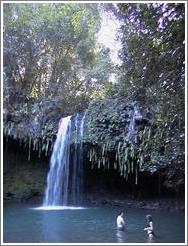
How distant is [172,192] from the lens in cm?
1055

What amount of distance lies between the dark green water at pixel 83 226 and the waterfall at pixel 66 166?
2.92 ft

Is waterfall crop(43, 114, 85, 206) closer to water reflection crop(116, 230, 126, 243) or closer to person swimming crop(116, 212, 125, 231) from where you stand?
person swimming crop(116, 212, 125, 231)

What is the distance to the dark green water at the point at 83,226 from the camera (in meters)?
6.05

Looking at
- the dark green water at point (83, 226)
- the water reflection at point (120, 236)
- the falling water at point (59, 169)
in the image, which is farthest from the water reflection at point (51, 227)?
the falling water at point (59, 169)

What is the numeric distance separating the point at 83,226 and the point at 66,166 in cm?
369

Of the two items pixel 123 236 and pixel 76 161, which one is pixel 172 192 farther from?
pixel 123 236

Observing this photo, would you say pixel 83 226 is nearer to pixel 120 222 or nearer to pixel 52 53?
pixel 120 222

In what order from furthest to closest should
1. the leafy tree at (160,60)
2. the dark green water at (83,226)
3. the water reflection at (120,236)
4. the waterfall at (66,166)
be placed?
Result: 1. the waterfall at (66,166)
2. the dark green water at (83,226)
3. the water reflection at (120,236)
4. the leafy tree at (160,60)

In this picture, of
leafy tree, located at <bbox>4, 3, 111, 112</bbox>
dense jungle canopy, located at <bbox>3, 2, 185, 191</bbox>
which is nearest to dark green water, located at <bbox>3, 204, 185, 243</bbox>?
dense jungle canopy, located at <bbox>3, 2, 185, 191</bbox>

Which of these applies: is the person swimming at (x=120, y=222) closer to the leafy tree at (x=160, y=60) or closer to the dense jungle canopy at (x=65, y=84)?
the dense jungle canopy at (x=65, y=84)

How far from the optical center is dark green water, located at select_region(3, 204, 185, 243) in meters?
6.05

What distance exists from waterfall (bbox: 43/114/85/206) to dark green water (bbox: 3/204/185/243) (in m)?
0.89

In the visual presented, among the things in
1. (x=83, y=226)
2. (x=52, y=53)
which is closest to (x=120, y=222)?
(x=83, y=226)

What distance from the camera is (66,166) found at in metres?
10.8
